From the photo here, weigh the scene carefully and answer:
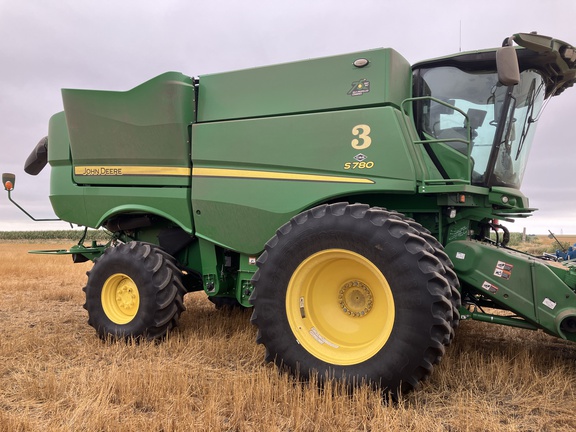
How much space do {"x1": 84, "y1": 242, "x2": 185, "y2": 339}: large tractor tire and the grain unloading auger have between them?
2 cm

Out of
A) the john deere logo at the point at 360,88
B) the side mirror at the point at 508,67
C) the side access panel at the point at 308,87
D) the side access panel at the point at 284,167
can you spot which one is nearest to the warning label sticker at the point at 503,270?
the side access panel at the point at 284,167

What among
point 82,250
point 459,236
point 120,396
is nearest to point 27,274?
point 82,250

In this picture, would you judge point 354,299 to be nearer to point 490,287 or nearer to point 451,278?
point 451,278

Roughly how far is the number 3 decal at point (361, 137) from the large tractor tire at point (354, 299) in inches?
30.1

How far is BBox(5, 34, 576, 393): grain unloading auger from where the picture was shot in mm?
3395

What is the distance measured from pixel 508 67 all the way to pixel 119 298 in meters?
4.38

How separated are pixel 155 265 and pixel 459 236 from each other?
3035 mm

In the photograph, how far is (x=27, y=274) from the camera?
38.3 ft

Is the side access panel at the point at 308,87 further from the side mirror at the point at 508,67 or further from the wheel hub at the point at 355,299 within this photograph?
the wheel hub at the point at 355,299

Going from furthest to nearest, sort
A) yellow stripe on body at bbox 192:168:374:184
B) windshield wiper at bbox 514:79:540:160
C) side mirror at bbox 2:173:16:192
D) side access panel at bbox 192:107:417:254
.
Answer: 1. side mirror at bbox 2:173:16:192
2. windshield wiper at bbox 514:79:540:160
3. yellow stripe on body at bbox 192:168:374:184
4. side access panel at bbox 192:107:417:254

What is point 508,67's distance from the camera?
133 inches

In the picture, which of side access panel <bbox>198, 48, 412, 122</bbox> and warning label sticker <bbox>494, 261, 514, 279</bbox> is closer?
warning label sticker <bbox>494, 261, 514, 279</bbox>

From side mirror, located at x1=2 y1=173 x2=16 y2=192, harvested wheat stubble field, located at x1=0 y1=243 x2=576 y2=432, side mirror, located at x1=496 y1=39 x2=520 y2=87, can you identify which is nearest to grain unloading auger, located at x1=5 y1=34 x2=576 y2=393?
side mirror, located at x1=496 y1=39 x2=520 y2=87

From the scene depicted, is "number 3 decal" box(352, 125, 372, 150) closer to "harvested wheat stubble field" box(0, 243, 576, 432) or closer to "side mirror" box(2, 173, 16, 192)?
"harvested wheat stubble field" box(0, 243, 576, 432)
